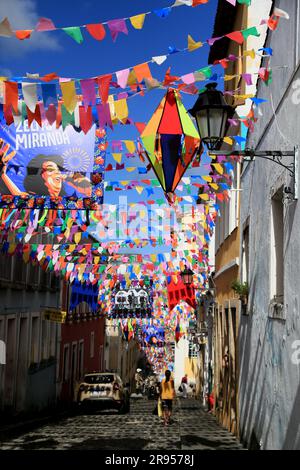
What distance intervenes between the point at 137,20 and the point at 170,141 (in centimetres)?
283

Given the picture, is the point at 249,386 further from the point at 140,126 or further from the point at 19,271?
the point at 19,271

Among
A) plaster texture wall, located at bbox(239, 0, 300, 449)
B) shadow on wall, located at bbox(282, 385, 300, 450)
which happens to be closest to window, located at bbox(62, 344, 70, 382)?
plaster texture wall, located at bbox(239, 0, 300, 449)

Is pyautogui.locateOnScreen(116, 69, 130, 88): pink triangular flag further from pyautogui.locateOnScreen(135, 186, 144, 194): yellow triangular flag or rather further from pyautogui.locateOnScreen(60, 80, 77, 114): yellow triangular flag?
pyautogui.locateOnScreen(135, 186, 144, 194): yellow triangular flag

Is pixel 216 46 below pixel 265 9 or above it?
above

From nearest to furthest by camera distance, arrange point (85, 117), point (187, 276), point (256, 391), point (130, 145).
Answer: point (85, 117), point (130, 145), point (256, 391), point (187, 276)

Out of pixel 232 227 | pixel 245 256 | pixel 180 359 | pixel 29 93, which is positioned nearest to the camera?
pixel 29 93

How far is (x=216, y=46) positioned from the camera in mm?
17359

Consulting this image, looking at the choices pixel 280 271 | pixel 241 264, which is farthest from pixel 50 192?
pixel 280 271

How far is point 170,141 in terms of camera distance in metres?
8.10

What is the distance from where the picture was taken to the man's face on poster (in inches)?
471

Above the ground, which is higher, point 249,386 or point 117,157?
point 117,157

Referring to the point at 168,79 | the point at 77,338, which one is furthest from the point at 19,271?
the point at 168,79
